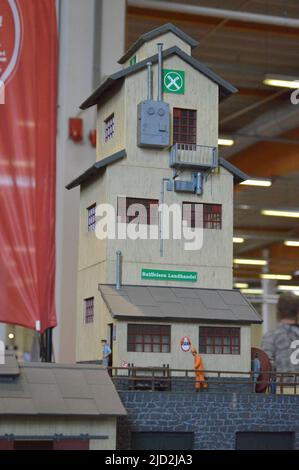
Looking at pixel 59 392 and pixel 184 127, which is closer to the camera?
pixel 59 392

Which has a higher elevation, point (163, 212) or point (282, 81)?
point (282, 81)

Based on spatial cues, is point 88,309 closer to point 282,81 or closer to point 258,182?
point 282,81

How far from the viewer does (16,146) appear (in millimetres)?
14703

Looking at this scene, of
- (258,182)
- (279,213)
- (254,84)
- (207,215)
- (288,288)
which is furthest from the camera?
(288,288)

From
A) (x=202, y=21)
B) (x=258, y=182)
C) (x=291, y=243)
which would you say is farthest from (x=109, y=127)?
(x=291, y=243)

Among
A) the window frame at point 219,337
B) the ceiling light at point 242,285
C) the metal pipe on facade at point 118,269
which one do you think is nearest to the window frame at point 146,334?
the window frame at point 219,337

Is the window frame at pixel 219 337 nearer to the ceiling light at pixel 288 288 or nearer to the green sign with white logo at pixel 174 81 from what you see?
the green sign with white logo at pixel 174 81

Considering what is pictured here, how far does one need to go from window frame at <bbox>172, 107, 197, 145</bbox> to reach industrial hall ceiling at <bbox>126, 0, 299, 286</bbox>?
9674 millimetres

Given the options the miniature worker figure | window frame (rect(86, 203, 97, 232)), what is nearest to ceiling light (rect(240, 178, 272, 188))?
window frame (rect(86, 203, 97, 232))

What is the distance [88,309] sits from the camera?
50.3ft

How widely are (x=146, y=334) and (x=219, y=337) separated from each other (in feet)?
4.22

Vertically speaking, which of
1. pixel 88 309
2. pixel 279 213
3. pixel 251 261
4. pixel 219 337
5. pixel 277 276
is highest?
pixel 279 213

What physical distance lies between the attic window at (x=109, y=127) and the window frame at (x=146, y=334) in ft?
11.6
